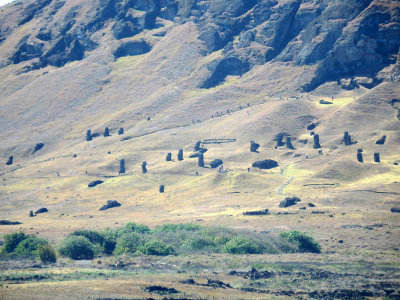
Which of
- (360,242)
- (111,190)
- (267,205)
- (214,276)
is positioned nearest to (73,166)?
(111,190)

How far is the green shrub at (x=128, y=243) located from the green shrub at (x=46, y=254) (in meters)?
6.70

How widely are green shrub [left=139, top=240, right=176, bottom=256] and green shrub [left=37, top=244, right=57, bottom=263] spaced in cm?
830

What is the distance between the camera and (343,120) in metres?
131

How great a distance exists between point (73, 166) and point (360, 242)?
78.0 meters

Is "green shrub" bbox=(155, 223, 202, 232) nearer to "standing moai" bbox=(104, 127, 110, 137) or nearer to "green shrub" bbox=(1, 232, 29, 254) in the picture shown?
"green shrub" bbox=(1, 232, 29, 254)

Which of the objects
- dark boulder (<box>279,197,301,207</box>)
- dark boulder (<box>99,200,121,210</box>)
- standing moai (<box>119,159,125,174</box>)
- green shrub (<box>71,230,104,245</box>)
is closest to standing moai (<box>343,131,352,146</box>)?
dark boulder (<box>279,197,301,207</box>)

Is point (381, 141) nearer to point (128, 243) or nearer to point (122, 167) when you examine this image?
point (122, 167)

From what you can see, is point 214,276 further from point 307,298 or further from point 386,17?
point 386,17

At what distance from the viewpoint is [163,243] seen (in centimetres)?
5925

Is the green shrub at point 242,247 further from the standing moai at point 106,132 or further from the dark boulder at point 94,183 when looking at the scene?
the standing moai at point 106,132

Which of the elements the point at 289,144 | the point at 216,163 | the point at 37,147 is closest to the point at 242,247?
the point at 216,163

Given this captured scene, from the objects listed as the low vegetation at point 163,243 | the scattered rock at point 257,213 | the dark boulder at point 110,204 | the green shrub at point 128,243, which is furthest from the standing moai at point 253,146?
the green shrub at point 128,243

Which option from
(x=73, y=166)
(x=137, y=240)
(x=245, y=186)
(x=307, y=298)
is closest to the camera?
(x=307, y=298)

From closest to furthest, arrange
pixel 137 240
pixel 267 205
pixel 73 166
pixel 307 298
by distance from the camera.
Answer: pixel 307 298 < pixel 137 240 < pixel 267 205 < pixel 73 166
